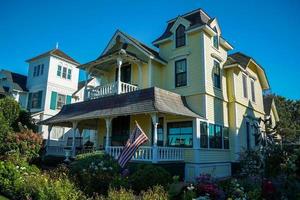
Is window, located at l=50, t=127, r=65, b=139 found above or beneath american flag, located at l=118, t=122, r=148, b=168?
above

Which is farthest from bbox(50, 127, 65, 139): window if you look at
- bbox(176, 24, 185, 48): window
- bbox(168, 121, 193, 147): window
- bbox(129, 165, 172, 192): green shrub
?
bbox(129, 165, 172, 192): green shrub

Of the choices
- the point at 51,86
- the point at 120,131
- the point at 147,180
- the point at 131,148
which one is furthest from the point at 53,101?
the point at 147,180

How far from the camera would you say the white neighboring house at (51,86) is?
3134 cm

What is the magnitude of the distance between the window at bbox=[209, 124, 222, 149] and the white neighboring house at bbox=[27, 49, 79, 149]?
18.7m

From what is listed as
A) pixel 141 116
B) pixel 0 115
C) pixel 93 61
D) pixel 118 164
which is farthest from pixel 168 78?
pixel 0 115

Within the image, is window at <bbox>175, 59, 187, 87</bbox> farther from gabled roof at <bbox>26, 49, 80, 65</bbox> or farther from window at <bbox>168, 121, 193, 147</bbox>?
gabled roof at <bbox>26, 49, 80, 65</bbox>

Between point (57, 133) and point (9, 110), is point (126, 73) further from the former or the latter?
point (57, 133)

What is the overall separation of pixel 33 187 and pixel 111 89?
1075 cm

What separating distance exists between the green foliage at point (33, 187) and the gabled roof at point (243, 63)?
16.2 m

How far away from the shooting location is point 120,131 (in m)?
20.8

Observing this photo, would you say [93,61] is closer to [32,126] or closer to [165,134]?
[32,126]

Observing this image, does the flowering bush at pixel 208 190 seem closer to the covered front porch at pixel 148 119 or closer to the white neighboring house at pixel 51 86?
the covered front porch at pixel 148 119

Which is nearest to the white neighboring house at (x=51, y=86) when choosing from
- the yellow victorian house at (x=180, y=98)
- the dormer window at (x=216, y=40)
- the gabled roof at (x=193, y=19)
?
the yellow victorian house at (x=180, y=98)

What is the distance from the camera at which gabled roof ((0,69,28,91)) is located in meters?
33.0
